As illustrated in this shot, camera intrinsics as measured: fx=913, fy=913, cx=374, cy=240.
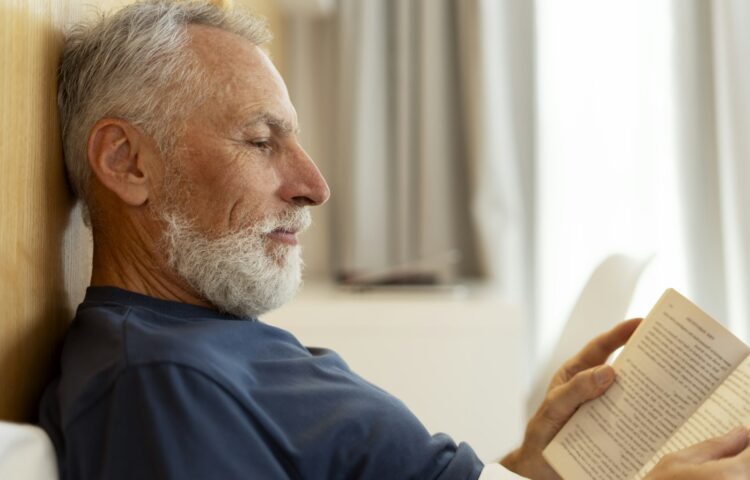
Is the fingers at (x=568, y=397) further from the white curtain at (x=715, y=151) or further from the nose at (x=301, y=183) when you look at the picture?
the white curtain at (x=715, y=151)

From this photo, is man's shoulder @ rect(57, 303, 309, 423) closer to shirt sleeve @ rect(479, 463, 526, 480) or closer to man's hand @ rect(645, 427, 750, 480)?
shirt sleeve @ rect(479, 463, 526, 480)

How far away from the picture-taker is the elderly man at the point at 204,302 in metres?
0.80

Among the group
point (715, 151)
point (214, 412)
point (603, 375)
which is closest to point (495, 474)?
point (603, 375)

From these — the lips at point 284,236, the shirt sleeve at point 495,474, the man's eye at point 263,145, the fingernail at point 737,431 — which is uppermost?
the man's eye at point 263,145

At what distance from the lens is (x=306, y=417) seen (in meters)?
0.86

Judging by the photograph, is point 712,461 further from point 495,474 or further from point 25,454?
point 25,454

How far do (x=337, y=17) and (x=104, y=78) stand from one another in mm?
1801

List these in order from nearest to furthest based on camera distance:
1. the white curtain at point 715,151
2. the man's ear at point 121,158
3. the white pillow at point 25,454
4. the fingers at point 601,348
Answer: the white pillow at point 25,454, the man's ear at point 121,158, the fingers at point 601,348, the white curtain at point 715,151

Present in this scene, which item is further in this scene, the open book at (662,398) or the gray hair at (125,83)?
the gray hair at (125,83)

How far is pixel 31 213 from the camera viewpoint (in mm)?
920

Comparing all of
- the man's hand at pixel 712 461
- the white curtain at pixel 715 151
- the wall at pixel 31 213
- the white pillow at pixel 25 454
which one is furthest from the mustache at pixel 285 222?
the white curtain at pixel 715 151

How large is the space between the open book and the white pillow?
56 cm

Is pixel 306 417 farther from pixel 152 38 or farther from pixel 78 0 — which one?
pixel 78 0

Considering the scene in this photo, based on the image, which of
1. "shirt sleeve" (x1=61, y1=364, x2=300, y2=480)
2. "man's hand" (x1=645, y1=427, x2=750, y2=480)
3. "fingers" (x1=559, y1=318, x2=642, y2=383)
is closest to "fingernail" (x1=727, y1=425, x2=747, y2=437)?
"man's hand" (x1=645, y1=427, x2=750, y2=480)
